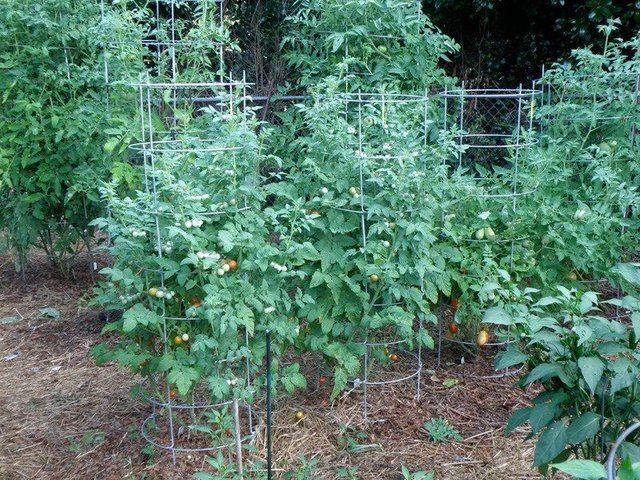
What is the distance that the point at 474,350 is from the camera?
4.28 metres

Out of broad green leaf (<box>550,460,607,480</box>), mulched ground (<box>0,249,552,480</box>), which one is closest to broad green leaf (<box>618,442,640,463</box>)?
broad green leaf (<box>550,460,607,480</box>)

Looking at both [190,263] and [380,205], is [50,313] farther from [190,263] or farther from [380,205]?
[380,205]

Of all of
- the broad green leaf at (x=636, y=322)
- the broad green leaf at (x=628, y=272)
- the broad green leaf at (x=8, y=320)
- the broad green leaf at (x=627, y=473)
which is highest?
the broad green leaf at (x=628, y=272)

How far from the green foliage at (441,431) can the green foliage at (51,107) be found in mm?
2528

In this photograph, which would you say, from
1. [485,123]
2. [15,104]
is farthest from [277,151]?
[485,123]

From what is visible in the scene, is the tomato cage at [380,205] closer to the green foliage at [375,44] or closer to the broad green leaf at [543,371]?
the green foliage at [375,44]

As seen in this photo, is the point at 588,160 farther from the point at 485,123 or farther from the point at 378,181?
the point at 485,123

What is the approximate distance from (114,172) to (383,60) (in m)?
1.70

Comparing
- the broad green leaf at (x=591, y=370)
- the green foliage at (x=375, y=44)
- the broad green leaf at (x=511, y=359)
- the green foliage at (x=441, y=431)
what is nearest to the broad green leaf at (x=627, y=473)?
the broad green leaf at (x=591, y=370)

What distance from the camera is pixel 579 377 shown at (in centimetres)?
225

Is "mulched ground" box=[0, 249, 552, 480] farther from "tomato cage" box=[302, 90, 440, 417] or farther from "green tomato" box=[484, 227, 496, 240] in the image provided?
"green tomato" box=[484, 227, 496, 240]

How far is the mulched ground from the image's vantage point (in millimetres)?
3143

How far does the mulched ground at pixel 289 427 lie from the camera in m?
3.14

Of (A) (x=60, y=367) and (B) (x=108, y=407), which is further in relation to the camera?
(A) (x=60, y=367)
